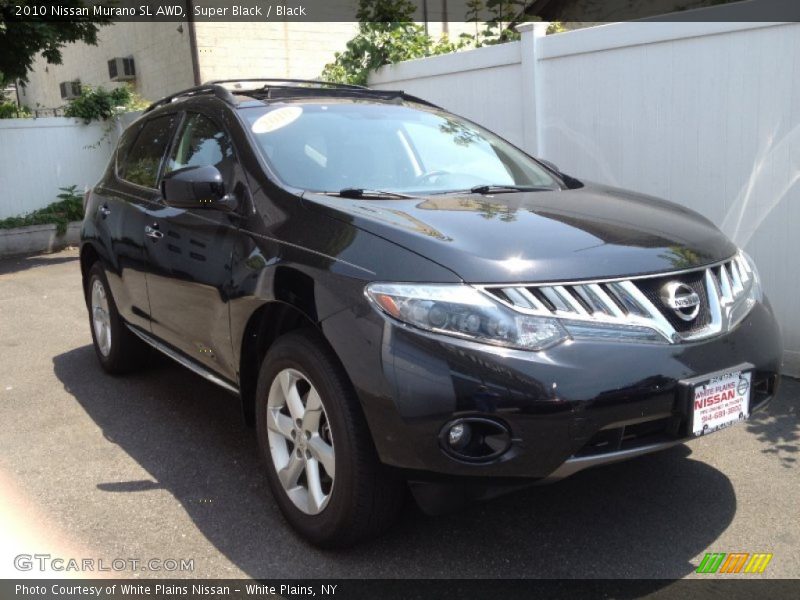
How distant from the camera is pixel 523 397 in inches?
96.7

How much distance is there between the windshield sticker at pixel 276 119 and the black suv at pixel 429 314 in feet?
0.03

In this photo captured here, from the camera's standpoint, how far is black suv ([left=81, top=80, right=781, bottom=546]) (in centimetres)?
251

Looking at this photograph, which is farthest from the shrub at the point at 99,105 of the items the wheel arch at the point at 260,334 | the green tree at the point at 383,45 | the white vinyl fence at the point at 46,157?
the wheel arch at the point at 260,334

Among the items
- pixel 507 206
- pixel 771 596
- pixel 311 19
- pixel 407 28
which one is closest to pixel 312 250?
pixel 507 206

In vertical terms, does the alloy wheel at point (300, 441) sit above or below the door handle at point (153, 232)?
below

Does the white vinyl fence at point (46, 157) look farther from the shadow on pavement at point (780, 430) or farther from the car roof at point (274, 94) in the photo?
the shadow on pavement at point (780, 430)

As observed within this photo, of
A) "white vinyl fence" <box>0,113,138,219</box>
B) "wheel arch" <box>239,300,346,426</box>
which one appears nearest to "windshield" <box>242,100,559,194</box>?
"wheel arch" <box>239,300,346,426</box>

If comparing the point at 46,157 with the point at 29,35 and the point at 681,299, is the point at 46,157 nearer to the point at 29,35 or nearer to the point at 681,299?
the point at 29,35

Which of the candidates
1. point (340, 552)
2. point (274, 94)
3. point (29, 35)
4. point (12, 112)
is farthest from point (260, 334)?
point (12, 112)

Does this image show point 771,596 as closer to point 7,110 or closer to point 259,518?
point 259,518

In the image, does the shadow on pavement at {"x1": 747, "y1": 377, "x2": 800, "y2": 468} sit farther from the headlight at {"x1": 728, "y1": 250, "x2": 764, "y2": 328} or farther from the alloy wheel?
the alloy wheel

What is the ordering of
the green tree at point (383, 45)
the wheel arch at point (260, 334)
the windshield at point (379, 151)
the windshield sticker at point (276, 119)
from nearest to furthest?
the wheel arch at point (260, 334), the windshield at point (379, 151), the windshield sticker at point (276, 119), the green tree at point (383, 45)

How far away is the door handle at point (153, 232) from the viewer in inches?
162

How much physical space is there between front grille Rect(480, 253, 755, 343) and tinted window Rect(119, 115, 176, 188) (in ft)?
8.84
